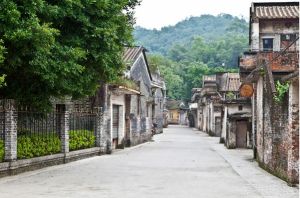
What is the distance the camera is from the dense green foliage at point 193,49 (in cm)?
10419

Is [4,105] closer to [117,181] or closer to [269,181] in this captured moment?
[117,181]

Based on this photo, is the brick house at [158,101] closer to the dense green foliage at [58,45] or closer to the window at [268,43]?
the window at [268,43]

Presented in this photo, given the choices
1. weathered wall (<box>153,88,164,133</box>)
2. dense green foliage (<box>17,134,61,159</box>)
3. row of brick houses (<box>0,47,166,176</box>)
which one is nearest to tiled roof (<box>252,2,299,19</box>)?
row of brick houses (<box>0,47,166,176</box>)

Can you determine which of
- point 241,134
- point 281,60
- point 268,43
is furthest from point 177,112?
point 281,60

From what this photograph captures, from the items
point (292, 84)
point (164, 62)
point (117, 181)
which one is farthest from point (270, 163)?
point (164, 62)

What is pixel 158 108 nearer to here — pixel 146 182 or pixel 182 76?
pixel 182 76

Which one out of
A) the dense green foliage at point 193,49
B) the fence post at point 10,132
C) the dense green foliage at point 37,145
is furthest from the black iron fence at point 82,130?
the dense green foliage at point 193,49

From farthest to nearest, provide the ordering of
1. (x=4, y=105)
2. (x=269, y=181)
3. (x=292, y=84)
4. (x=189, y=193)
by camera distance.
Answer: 1. (x=4, y=105)
2. (x=269, y=181)
3. (x=292, y=84)
4. (x=189, y=193)

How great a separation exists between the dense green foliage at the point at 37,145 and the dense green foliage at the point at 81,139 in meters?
1.55

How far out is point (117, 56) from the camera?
18.6 meters

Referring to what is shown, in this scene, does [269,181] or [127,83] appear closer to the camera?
[269,181]

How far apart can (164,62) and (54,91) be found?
9889 cm

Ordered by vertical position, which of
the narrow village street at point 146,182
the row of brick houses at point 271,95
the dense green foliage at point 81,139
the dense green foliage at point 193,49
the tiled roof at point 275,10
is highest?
the dense green foliage at point 193,49

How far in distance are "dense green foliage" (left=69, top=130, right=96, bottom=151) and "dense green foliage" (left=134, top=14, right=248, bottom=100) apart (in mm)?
45253
